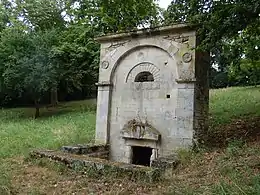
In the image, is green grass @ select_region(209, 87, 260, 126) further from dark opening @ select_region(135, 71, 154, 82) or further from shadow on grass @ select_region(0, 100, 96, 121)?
shadow on grass @ select_region(0, 100, 96, 121)

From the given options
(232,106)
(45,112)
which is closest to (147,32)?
(232,106)

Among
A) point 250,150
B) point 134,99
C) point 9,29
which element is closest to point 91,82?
point 9,29

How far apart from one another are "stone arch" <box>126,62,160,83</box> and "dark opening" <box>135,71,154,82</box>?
10cm

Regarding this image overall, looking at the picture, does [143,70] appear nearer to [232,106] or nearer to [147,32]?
[147,32]

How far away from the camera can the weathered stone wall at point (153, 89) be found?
29.9 feet

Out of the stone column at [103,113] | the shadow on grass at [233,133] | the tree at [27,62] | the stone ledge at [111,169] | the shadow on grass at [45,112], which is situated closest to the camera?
the stone ledge at [111,169]

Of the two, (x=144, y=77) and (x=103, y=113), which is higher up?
(x=144, y=77)

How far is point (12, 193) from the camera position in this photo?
6066 millimetres

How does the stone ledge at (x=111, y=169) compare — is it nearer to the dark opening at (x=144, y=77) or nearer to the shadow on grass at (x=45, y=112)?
the dark opening at (x=144, y=77)

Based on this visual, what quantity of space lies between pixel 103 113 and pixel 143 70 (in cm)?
211

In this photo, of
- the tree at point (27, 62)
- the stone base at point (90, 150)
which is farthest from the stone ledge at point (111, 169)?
the tree at point (27, 62)

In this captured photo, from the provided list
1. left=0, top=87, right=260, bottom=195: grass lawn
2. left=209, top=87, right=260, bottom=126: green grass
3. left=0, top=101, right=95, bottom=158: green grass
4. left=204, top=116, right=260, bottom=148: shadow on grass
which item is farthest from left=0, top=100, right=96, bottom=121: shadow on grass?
left=204, top=116, right=260, bottom=148: shadow on grass

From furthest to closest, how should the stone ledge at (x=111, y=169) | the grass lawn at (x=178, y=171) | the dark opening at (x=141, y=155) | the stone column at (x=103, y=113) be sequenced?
the stone column at (x=103, y=113) → the dark opening at (x=141, y=155) → the stone ledge at (x=111, y=169) → the grass lawn at (x=178, y=171)

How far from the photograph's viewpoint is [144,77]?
10.6 metres
